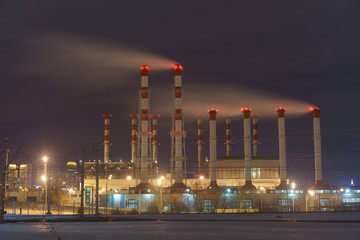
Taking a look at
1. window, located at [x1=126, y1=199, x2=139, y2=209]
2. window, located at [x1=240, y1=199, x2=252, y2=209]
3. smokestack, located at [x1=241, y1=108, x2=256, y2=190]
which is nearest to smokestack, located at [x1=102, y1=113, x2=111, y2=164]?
window, located at [x1=126, y1=199, x2=139, y2=209]

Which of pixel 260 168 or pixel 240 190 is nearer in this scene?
pixel 240 190

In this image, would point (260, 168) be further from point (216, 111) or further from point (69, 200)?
point (69, 200)

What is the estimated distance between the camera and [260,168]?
89062 millimetres

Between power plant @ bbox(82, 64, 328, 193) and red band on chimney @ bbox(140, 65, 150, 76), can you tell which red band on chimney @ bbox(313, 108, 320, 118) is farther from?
red band on chimney @ bbox(140, 65, 150, 76)

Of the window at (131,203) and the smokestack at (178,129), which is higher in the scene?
the smokestack at (178,129)

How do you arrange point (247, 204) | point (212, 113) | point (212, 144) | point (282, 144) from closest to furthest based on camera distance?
point (247, 204) → point (282, 144) → point (212, 144) → point (212, 113)

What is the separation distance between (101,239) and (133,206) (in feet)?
160

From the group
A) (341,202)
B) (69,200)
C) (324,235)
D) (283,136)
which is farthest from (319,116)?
(324,235)

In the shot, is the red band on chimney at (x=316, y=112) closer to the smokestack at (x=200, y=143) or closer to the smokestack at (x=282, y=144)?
the smokestack at (x=282, y=144)

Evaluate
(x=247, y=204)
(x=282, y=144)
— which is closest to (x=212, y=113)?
(x=282, y=144)

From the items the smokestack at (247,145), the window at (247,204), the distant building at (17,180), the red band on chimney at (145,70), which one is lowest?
the window at (247,204)

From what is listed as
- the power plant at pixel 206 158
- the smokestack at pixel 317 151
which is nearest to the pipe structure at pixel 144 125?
the power plant at pixel 206 158

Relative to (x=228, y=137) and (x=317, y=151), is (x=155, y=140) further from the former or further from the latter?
(x=317, y=151)

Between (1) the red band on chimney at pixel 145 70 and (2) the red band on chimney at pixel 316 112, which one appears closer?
(1) the red band on chimney at pixel 145 70
